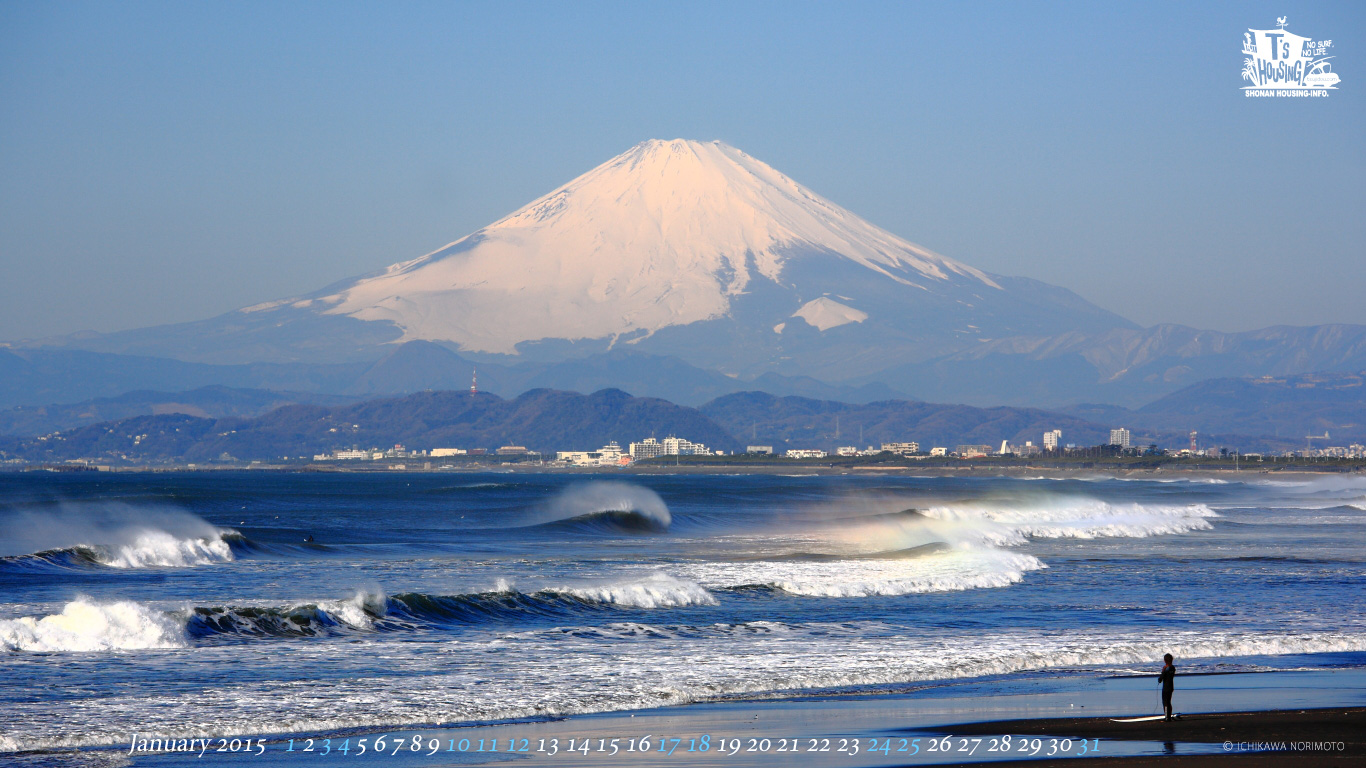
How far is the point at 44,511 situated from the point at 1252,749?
74.9 meters

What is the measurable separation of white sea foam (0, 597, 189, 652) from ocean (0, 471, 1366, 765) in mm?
45

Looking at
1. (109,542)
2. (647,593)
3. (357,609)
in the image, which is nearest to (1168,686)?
(647,593)

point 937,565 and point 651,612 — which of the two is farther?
point 937,565

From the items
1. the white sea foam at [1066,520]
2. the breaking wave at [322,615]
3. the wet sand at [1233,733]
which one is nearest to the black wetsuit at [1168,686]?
the wet sand at [1233,733]

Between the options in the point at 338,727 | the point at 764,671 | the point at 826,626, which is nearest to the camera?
the point at 338,727

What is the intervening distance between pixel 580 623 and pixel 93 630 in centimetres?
878

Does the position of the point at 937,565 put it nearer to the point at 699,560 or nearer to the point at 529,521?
the point at 699,560

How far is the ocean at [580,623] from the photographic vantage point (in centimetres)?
1742

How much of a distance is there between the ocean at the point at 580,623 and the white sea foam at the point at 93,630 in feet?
0.15

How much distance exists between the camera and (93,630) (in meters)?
21.4

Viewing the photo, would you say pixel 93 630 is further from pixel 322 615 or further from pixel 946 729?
pixel 946 729

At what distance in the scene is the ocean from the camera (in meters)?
17.4

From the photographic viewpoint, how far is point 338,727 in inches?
631

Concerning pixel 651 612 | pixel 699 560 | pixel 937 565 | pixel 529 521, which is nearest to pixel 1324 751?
pixel 651 612
